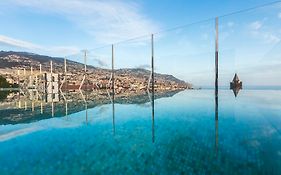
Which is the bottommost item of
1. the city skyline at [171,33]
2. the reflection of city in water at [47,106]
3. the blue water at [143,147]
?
the blue water at [143,147]

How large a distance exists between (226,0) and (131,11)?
3.79 meters

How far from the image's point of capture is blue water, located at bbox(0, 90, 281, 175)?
2025mm

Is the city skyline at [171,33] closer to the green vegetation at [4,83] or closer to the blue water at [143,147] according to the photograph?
the blue water at [143,147]

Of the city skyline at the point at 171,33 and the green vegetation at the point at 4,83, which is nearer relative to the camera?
the city skyline at the point at 171,33

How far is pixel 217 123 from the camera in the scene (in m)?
4.05

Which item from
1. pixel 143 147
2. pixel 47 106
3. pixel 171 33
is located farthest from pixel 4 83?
pixel 143 147

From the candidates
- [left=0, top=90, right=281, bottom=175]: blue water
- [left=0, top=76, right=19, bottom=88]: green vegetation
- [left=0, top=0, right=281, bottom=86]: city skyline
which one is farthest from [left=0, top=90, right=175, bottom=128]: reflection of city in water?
[left=0, top=76, right=19, bottom=88]: green vegetation

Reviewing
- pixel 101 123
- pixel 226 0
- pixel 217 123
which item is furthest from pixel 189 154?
pixel 226 0

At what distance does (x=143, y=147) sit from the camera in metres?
2.65

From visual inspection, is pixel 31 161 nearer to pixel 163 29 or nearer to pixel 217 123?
pixel 217 123

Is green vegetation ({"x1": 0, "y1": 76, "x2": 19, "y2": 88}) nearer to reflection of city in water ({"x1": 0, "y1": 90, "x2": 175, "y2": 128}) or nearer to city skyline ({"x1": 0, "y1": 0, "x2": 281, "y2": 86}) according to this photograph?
city skyline ({"x1": 0, "y1": 0, "x2": 281, "y2": 86})

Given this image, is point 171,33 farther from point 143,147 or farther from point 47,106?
point 143,147

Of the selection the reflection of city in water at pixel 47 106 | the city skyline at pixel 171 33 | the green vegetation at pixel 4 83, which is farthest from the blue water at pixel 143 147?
the green vegetation at pixel 4 83

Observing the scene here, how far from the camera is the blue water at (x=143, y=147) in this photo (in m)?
2.03
